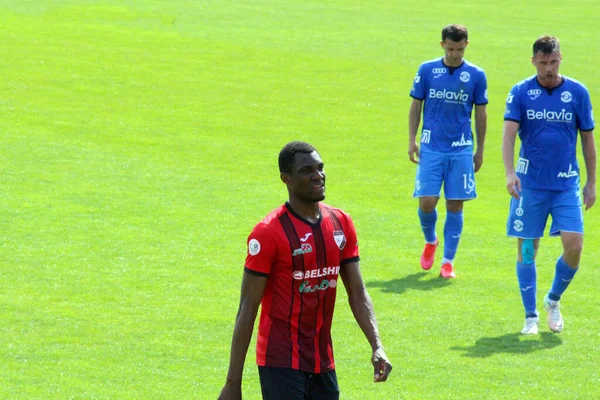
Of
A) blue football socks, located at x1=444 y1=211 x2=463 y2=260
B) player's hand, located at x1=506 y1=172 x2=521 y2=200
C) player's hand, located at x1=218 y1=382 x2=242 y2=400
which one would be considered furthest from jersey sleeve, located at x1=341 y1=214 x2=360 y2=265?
blue football socks, located at x1=444 y1=211 x2=463 y2=260

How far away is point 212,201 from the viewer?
56.5 feet

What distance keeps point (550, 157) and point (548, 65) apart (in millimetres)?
904

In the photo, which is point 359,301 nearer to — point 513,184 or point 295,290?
point 295,290

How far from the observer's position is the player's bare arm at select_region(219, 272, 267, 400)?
6023 millimetres

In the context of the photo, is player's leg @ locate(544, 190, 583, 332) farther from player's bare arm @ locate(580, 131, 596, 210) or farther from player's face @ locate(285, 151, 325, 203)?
player's face @ locate(285, 151, 325, 203)

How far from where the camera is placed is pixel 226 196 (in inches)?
694

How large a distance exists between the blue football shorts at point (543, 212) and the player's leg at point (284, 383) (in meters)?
4.80

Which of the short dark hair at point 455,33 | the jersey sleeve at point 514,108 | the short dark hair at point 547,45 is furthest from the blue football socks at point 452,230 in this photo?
the short dark hair at point 547,45

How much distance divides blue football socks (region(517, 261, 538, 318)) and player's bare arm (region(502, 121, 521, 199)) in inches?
31.6

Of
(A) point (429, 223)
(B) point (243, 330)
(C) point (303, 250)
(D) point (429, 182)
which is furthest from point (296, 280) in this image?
(A) point (429, 223)

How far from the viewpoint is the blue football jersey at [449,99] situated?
12.6 m

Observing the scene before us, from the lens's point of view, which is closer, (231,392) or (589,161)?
(231,392)

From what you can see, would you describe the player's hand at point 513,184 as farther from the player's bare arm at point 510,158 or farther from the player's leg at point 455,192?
the player's leg at point 455,192

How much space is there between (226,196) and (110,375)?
27.8 ft
